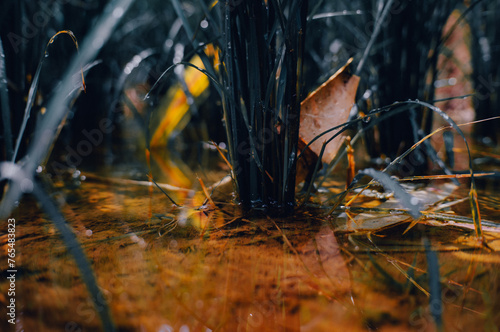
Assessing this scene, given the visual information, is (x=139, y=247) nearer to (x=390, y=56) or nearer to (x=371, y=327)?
(x=371, y=327)

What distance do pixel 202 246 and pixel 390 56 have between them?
101cm

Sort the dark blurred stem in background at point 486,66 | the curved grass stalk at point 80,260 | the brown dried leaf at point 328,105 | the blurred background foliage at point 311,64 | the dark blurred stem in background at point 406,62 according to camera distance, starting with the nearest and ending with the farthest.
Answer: the curved grass stalk at point 80,260 < the brown dried leaf at point 328,105 < the blurred background foliage at point 311,64 < the dark blurred stem in background at point 406,62 < the dark blurred stem in background at point 486,66

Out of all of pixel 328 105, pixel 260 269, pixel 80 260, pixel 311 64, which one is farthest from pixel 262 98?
pixel 311 64

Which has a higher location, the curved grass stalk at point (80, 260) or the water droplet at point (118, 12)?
the water droplet at point (118, 12)

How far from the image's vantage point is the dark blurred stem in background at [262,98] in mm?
626

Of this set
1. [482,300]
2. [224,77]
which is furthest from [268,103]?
[482,300]

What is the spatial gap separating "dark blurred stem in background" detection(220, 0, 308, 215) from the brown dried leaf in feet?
0.46

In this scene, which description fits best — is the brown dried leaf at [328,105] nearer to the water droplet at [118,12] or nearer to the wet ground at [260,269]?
the wet ground at [260,269]

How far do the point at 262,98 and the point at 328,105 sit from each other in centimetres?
22

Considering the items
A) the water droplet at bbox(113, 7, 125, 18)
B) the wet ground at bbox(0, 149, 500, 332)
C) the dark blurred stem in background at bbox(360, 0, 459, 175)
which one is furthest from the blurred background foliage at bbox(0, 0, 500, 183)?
the wet ground at bbox(0, 149, 500, 332)

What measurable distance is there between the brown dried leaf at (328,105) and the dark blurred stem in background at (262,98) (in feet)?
0.46

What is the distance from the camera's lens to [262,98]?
2.21ft

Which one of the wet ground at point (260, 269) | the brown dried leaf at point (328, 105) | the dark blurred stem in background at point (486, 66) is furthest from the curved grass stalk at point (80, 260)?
the dark blurred stem in background at point (486, 66)

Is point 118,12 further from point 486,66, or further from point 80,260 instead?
point 486,66
